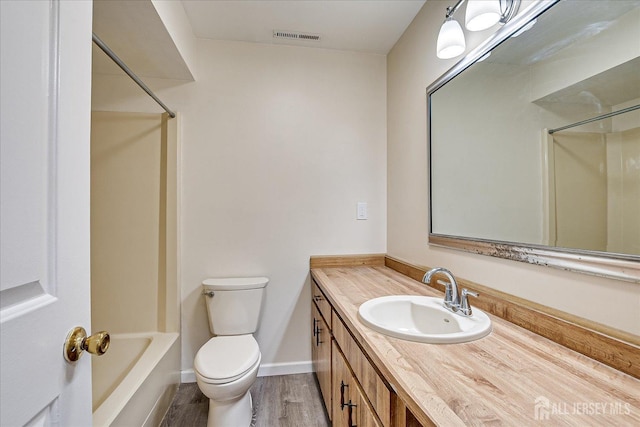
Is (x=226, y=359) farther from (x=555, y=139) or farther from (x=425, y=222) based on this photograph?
(x=555, y=139)

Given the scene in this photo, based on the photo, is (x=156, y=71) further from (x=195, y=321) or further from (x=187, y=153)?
(x=195, y=321)

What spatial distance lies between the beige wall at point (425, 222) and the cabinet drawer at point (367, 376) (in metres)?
0.64

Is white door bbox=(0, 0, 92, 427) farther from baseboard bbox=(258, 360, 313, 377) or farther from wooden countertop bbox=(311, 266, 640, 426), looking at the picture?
baseboard bbox=(258, 360, 313, 377)

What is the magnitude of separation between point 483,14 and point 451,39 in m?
0.20

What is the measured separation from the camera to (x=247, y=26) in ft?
6.35

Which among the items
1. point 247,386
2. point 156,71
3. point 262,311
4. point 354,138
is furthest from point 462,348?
point 156,71

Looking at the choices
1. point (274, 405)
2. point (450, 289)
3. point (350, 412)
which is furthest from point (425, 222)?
point (274, 405)

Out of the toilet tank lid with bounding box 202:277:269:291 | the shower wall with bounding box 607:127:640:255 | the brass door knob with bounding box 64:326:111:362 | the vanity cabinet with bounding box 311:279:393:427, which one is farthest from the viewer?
the toilet tank lid with bounding box 202:277:269:291

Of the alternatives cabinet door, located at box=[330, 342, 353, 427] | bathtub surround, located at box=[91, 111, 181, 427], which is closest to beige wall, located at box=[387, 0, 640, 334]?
cabinet door, located at box=[330, 342, 353, 427]

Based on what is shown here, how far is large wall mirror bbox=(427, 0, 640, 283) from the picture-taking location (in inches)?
30.3

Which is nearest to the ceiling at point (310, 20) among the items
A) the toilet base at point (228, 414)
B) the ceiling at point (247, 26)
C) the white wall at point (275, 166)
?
the ceiling at point (247, 26)

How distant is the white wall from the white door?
4.68ft

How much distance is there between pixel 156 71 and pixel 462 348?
2.31 metres

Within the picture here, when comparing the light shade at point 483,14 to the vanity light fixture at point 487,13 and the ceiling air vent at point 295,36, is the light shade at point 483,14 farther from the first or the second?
the ceiling air vent at point 295,36
